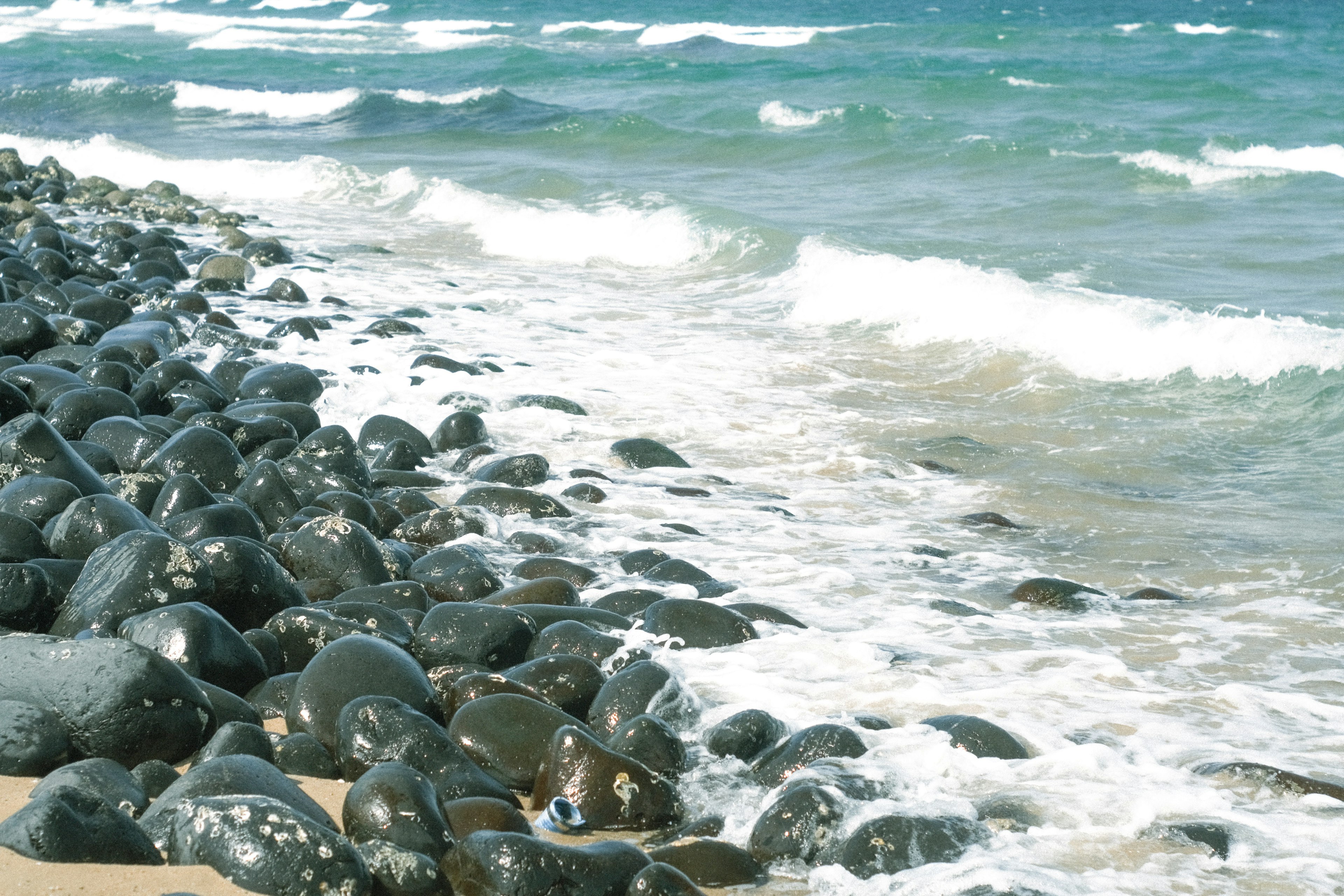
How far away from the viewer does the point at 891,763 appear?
3.46 m

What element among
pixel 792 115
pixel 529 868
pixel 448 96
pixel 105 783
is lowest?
pixel 529 868

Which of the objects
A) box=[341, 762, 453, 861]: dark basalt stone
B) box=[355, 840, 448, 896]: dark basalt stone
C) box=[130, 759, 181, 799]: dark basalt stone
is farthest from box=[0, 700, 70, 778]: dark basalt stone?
box=[355, 840, 448, 896]: dark basalt stone

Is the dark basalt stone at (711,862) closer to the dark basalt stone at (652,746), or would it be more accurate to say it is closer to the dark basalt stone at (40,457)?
the dark basalt stone at (652,746)

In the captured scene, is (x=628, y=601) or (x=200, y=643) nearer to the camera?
(x=200, y=643)

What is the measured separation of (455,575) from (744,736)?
1.51 m

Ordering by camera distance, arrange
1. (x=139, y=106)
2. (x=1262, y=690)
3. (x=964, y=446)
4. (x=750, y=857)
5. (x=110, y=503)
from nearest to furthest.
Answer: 1. (x=750, y=857)
2. (x=1262, y=690)
3. (x=110, y=503)
4. (x=964, y=446)
5. (x=139, y=106)

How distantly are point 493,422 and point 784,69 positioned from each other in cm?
2245

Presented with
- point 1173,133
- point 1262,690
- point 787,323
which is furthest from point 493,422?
point 1173,133

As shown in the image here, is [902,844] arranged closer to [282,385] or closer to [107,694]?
[107,694]

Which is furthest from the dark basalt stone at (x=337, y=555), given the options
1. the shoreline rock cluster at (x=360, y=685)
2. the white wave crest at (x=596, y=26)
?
the white wave crest at (x=596, y=26)

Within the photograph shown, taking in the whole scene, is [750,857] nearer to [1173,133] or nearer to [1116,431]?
[1116,431]

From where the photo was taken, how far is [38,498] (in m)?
4.57

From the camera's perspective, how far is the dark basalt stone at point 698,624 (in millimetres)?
4289

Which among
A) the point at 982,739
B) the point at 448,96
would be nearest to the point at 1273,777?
the point at 982,739
